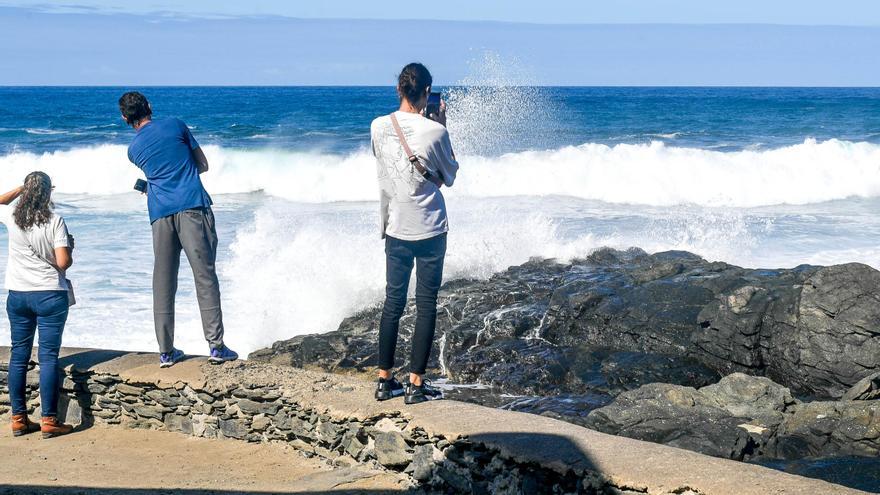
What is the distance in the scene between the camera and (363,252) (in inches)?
491

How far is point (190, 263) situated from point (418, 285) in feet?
5.22

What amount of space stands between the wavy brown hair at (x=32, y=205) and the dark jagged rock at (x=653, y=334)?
3.83 m

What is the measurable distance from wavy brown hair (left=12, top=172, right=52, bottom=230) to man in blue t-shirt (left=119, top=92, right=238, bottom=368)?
1.81ft

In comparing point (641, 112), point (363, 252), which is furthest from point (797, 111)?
point (363, 252)

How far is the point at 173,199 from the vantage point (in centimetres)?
568

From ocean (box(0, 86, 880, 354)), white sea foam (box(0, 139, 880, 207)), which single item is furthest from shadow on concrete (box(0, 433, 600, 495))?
white sea foam (box(0, 139, 880, 207))

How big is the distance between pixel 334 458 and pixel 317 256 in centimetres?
745

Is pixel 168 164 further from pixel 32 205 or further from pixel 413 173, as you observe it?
pixel 413 173

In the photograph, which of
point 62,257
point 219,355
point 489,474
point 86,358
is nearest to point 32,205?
point 62,257

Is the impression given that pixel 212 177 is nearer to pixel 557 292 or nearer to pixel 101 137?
pixel 101 137

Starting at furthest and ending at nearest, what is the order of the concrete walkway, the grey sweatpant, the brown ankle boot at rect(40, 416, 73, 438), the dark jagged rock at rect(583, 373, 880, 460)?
the dark jagged rock at rect(583, 373, 880, 460) → the brown ankle boot at rect(40, 416, 73, 438) → the grey sweatpant → the concrete walkway

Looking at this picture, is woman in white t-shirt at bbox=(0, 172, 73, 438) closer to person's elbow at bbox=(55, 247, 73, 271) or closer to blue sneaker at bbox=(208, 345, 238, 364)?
person's elbow at bbox=(55, 247, 73, 271)

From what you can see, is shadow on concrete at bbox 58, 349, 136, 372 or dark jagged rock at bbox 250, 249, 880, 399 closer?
shadow on concrete at bbox 58, 349, 136, 372

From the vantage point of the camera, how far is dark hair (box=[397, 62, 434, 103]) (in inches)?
186
